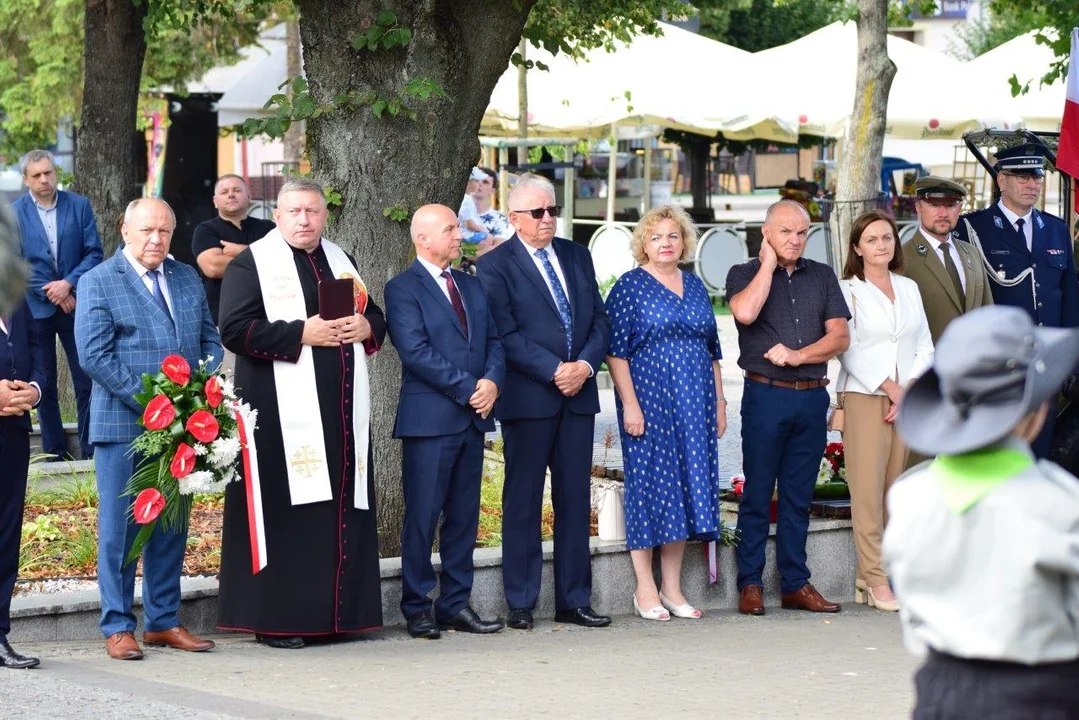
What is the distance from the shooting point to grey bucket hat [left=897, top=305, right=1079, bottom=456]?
3596 mm

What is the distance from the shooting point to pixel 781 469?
8.72m

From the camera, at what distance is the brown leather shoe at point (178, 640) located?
733cm

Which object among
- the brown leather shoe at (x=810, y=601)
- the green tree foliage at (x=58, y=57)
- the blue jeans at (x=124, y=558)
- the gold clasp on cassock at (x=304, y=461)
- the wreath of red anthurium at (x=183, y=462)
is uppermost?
the green tree foliage at (x=58, y=57)

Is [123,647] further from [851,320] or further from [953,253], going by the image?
[953,253]

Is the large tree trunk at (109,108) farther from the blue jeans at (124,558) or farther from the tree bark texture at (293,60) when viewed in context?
the tree bark texture at (293,60)

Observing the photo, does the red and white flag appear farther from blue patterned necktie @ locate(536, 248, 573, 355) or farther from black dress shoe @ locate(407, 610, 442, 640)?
black dress shoe @ locate(407, 610, 442, 640)

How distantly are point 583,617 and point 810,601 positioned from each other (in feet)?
4.11

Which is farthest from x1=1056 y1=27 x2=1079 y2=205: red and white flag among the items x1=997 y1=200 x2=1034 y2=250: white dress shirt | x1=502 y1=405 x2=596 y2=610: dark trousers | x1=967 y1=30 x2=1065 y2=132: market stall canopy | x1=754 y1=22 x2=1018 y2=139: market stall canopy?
x1=967 y1=30 x2=1065 y2=132: market stall canopy

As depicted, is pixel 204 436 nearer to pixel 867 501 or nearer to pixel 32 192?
pixel 867 501

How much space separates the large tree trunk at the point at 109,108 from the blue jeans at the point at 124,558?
559 centimetres

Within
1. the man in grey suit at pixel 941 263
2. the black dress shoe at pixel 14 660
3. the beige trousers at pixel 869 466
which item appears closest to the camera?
the black dress shoe at pixel 14 660

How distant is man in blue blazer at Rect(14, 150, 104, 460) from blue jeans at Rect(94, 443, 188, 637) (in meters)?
3.90

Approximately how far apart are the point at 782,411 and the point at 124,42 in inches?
249

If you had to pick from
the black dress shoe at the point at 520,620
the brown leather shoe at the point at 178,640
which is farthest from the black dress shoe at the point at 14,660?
the black dress shoe at the point at 520,620
